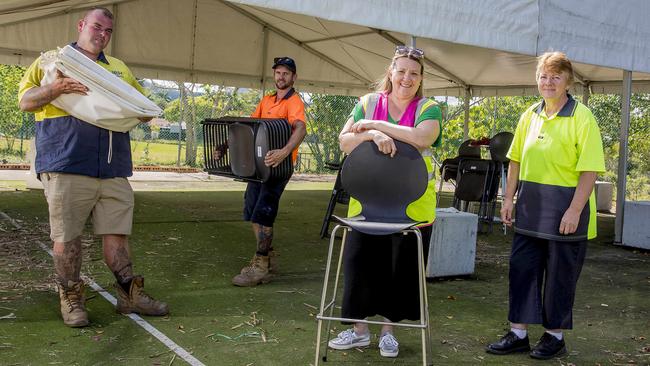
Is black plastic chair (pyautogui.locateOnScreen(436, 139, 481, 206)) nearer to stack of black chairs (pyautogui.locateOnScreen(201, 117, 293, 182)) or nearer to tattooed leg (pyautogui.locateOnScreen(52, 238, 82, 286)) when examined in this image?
stack of black chairs (pyautogui.locateOnScreen(201, 117, 293, 182))

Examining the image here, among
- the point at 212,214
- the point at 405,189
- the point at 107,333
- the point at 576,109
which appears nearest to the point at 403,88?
the point at 405,189

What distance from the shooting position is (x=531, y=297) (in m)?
3.48

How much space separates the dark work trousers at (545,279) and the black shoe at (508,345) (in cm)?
9

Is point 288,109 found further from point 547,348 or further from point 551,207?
point 547,348

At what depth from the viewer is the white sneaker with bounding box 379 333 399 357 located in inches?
130

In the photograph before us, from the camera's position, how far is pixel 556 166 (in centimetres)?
335

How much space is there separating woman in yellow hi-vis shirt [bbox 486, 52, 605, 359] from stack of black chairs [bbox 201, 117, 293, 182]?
1.63 m

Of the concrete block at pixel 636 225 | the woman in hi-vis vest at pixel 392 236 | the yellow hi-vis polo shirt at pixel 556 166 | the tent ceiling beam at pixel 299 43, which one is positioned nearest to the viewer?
the woman in hi-vis vest at pixel 392 236

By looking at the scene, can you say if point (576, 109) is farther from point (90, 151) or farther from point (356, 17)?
point (90, 151)

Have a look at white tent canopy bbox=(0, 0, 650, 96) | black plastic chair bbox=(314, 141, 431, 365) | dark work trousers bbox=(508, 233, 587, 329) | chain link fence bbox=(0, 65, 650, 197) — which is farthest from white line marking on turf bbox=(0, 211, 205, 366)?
chain link fence bbox=(0, 65, 650, 197)

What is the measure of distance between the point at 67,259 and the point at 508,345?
2.42 metres

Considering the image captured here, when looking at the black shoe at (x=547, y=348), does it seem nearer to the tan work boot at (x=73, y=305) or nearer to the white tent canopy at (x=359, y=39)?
the tan work boot at (x=73, y=305)

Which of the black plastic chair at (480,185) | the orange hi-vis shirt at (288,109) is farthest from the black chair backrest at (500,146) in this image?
the orange hi-vis shirt at (288,109)

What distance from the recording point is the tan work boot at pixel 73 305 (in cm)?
354
